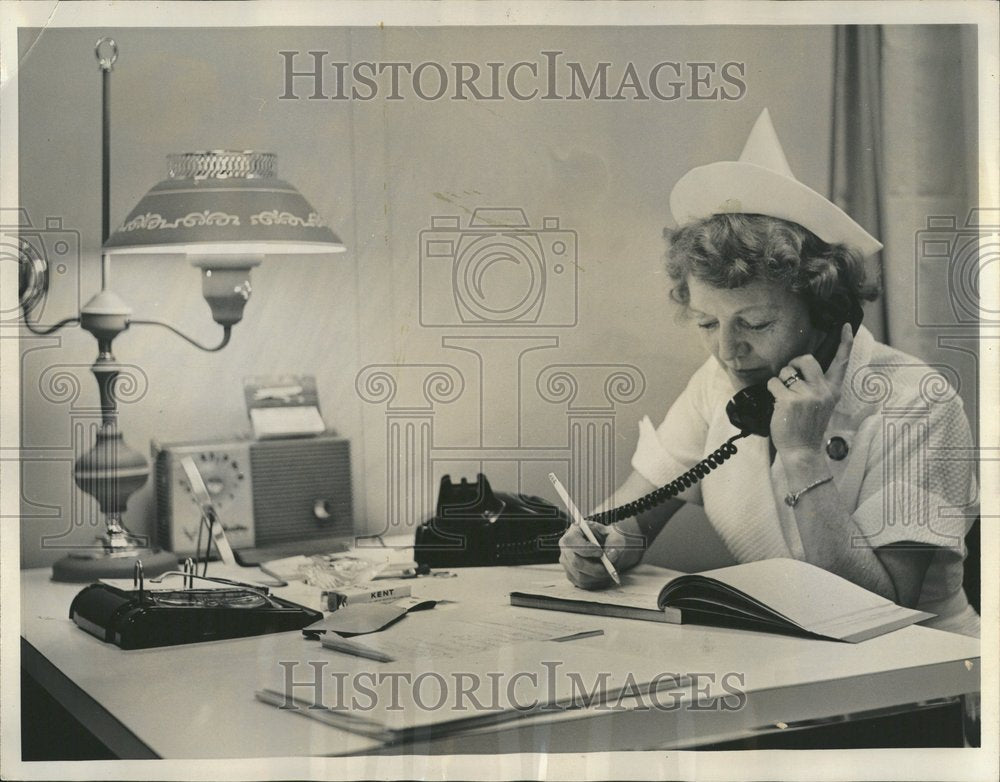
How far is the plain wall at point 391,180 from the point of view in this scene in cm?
152

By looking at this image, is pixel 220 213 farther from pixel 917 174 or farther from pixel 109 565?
pixel 917 174

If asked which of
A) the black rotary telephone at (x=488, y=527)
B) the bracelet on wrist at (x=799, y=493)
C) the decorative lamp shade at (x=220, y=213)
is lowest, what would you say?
the black rotary telephone at (x=488, y=527)

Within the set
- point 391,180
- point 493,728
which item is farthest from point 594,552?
point 391,180

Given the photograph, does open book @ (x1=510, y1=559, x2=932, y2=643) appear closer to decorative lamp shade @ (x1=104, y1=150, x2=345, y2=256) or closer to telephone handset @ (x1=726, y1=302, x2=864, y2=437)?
telephone handset @ (x1=726, y1=302, x2=864, y2=437)

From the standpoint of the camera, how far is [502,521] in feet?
5.05

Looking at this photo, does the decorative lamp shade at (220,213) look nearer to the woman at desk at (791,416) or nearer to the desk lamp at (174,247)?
the desk lamp at (174,247)

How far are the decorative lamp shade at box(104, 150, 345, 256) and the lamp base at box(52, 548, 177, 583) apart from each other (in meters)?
0.41

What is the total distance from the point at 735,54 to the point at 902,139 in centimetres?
26

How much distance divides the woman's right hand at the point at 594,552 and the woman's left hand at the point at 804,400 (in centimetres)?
24

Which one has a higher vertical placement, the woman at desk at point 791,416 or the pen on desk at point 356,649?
the woman at desk at point 791,416

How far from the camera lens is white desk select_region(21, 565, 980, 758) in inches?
55.8

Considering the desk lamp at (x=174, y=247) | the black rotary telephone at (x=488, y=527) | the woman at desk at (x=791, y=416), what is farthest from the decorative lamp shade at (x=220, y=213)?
the woman at desk at (x=791, y=416)

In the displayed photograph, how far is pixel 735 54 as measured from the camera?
1519 mm

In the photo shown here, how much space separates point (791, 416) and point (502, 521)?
0.41 metres
